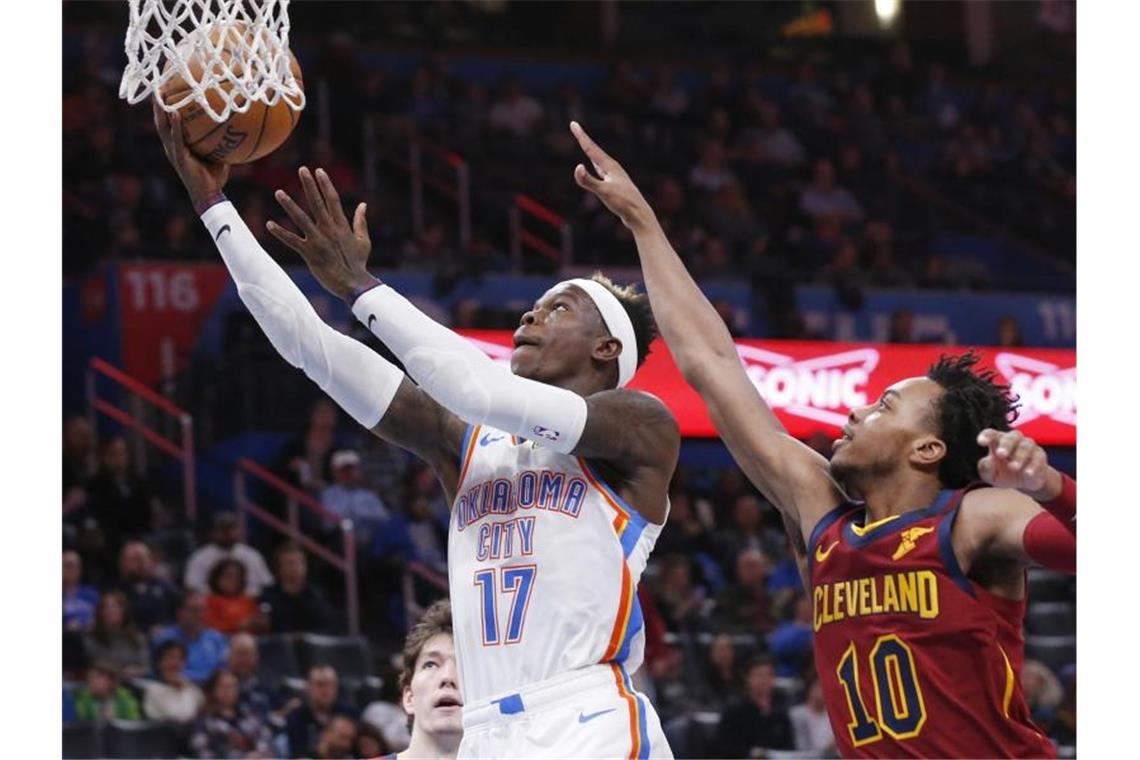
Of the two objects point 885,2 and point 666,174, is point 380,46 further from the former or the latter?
point 885,2

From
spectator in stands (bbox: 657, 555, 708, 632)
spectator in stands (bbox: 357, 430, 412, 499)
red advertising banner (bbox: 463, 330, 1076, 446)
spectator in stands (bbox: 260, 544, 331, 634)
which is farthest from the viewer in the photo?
red advertising banner (bbox: 463, 330, 1076, 446)

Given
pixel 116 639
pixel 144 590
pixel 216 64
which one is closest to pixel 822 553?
pixel 216 64

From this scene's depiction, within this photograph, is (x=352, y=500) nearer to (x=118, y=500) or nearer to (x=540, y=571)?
(x=118, y=500)

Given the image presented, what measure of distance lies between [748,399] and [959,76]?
45.5 ft

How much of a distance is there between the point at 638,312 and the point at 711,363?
0.42 meters

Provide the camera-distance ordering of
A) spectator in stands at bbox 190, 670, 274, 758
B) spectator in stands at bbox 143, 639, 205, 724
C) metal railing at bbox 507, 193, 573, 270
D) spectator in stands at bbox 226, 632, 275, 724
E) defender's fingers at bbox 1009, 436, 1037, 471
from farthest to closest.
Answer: metal railing at bbox 507, 193, 573, 270 → spectator in stands at bbox 226, 632, 275, 724 → spectator in stands at bbox 143, 639, 205, 724 → spectator in stands at bbox 190, 670, 274, 758 → defender's fingers at bbox 1009, 436, 1037, 471

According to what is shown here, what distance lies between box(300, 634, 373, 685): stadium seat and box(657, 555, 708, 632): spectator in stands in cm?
195

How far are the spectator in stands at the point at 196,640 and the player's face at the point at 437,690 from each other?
16.2ft

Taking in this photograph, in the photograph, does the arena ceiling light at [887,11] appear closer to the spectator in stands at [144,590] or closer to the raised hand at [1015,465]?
the spectator in stands at [144,590]

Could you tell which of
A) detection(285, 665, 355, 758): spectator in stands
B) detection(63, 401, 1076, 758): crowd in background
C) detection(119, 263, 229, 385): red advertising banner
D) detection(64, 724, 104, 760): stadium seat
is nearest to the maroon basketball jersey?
detection(63, 401, 1076, 758): crowd in background

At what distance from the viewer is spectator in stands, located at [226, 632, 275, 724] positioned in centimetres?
977

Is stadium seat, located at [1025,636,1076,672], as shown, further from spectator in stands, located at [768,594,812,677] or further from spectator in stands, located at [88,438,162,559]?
spectator in stands, located at [88,438,162,559]

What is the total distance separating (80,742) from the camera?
9.30 meters

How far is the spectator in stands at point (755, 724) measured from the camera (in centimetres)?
1022
